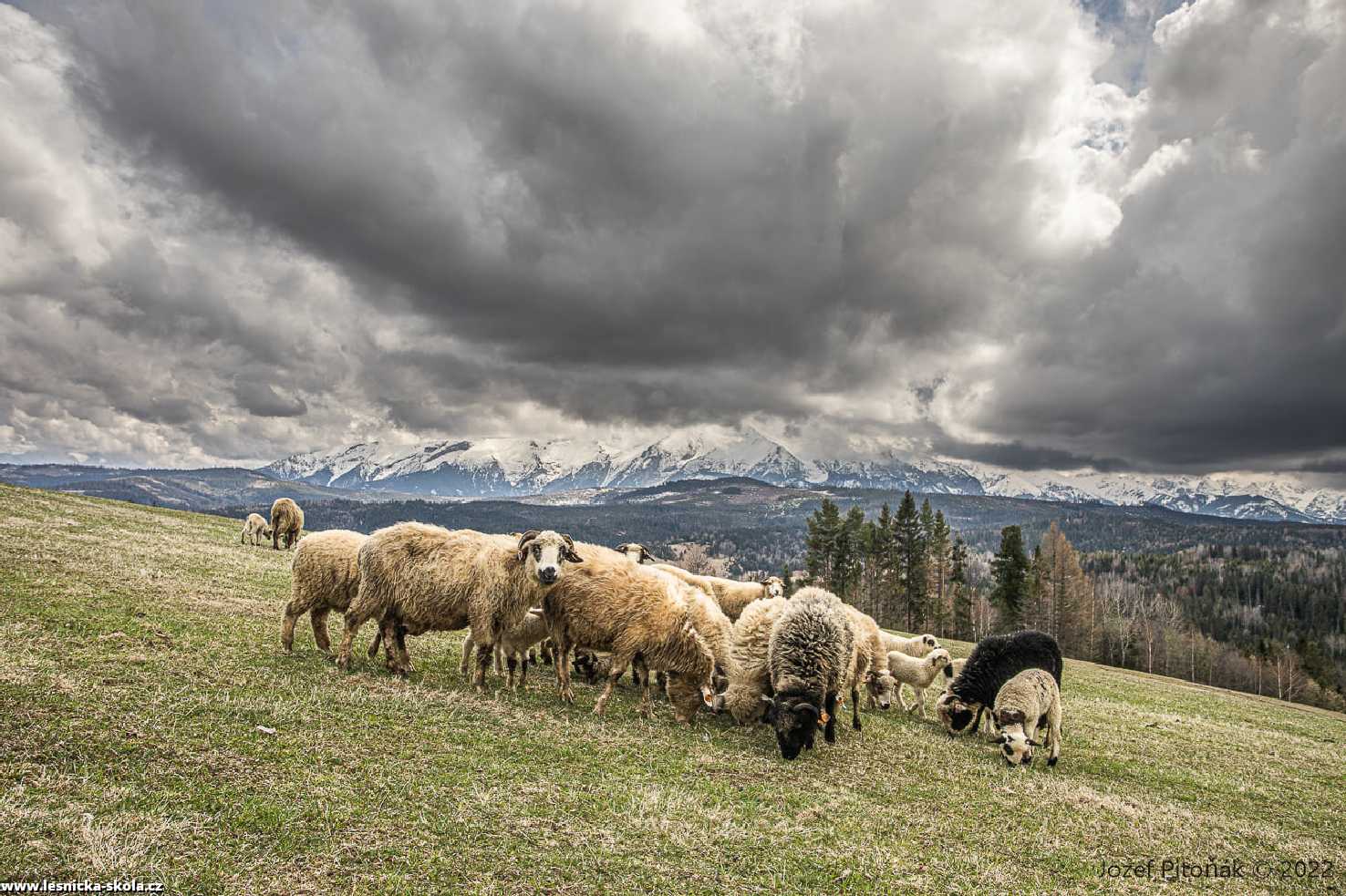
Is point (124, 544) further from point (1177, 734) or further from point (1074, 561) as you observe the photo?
point (1074, 561)

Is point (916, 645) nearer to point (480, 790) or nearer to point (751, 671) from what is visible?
point (751, 671)

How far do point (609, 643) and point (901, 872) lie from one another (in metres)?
6.61

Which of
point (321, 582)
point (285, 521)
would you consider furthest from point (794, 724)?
point (285, 521)

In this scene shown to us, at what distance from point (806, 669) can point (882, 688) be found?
522cm

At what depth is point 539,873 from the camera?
17.4ft

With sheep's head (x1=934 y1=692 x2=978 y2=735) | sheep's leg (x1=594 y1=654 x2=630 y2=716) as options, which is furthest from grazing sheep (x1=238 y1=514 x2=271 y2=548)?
sheep's head (x1=934 y1=692 x2=978 y2=735)

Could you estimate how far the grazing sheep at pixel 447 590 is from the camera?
11078 mm

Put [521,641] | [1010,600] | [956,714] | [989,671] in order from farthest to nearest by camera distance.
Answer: [1010,600], [989,671], [956,714], [521,641]

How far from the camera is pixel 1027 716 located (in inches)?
465

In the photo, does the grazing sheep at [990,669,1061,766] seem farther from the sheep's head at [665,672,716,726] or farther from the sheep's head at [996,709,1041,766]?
the sheep's head at [665,672,716,726]

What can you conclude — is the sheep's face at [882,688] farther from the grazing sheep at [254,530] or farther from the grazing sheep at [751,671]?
the grazing sheep at [254,530]

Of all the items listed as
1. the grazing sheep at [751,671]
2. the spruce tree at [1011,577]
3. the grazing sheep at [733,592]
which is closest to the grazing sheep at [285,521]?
the grazing sheep at [733,592]

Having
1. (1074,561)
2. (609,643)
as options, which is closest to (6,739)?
(609,643)

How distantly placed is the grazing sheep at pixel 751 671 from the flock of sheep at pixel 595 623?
2 cm
